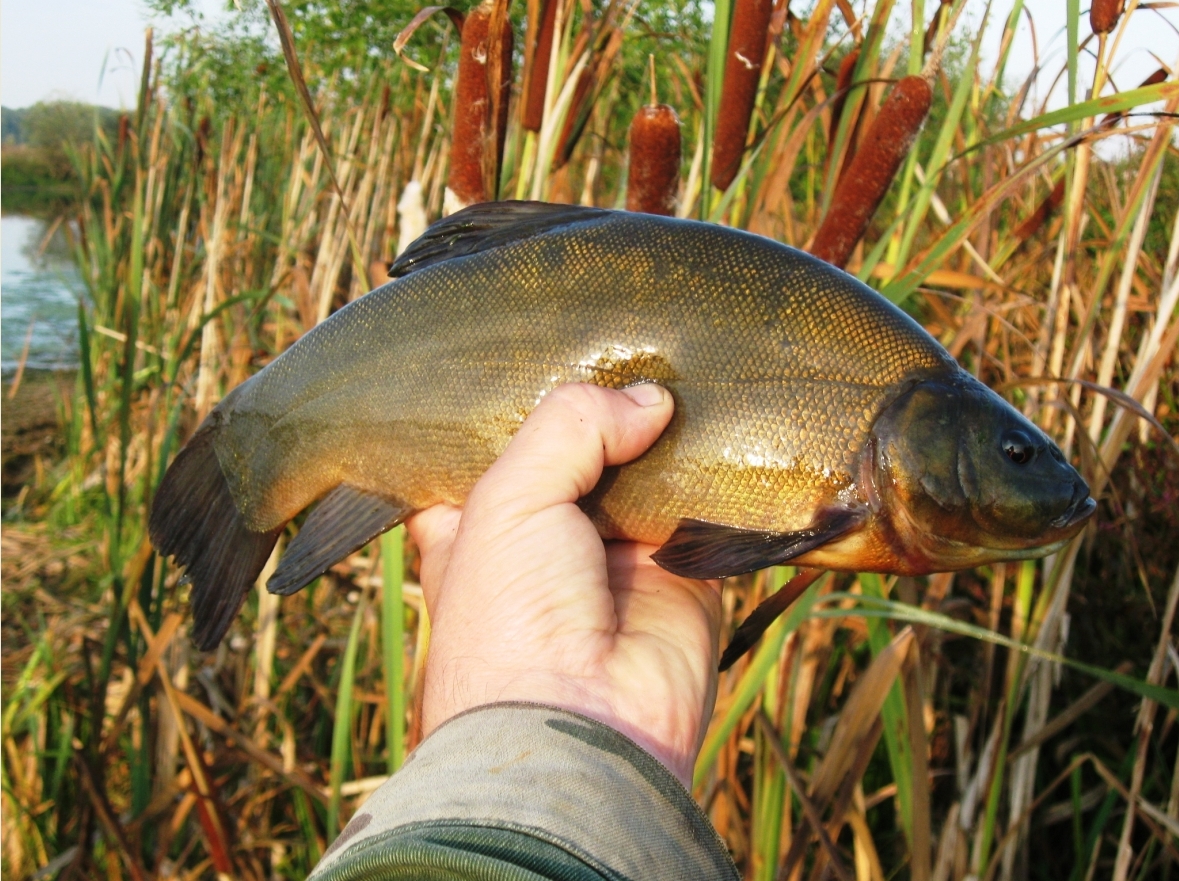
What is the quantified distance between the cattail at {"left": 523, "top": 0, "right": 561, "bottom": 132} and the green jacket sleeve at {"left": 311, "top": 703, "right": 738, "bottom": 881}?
135cm

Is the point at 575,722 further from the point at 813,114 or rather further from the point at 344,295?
the point at 344,295

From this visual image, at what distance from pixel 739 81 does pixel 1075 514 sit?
3.28ft

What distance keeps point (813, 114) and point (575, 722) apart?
120 centimetres

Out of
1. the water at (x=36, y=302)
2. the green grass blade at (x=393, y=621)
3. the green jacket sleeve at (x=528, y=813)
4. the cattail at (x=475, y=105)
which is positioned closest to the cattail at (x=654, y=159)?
the cattail at (x=475, y=105)

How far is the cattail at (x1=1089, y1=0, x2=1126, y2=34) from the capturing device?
181 cm

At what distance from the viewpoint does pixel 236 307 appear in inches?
181

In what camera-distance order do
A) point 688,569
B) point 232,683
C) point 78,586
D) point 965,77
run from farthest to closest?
point 78,586, point 232,683, point 965,77, point 688,569

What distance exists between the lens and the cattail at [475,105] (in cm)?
184

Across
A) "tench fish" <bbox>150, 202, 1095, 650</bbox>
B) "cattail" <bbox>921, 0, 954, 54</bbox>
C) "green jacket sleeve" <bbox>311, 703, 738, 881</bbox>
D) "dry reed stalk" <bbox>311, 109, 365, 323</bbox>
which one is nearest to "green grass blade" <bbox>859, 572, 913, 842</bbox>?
"tench fish" <bbox>150, 202, 1095, 650</bbox>

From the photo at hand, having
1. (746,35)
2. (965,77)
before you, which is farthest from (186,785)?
(965,77)

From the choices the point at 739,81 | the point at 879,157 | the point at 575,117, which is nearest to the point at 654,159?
the point at 739,81

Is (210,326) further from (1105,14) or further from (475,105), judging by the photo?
(1105,14)

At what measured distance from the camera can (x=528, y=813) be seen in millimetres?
1053

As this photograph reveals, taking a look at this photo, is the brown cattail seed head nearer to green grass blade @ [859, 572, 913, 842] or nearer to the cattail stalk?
the cattail stalk
